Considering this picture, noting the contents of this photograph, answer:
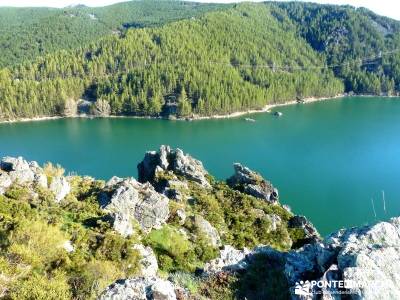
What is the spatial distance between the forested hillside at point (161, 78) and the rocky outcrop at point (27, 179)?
10331 cm

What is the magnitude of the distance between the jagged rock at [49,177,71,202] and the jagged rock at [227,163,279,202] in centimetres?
1778

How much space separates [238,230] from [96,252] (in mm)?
15062

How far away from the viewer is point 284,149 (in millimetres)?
95500

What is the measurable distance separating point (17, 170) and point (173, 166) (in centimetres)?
1618

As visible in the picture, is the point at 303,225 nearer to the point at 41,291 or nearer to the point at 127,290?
the point at 127,290

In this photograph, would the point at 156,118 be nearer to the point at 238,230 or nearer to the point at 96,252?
the point at 238,230

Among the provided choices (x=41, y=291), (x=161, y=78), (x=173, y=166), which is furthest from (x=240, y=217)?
(x=161, y=78)

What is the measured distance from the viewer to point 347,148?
97.4 m

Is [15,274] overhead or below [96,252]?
overhead

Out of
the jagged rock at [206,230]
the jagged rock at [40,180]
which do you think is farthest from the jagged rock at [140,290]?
the jagged rock at [40,180]

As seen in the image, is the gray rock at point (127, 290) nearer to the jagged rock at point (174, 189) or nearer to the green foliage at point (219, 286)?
the green foliage at point (219, 286)

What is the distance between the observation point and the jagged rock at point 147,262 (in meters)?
21.6

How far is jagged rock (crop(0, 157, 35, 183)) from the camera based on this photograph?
104 ft

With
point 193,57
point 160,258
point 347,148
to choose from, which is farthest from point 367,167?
point 193,57
